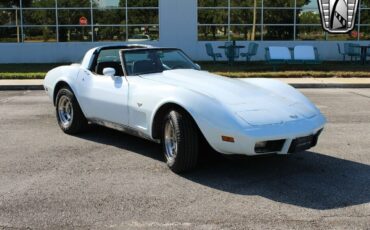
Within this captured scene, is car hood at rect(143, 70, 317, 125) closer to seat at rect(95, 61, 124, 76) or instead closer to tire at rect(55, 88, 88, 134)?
seat at rect(95, 61, 124, 76)

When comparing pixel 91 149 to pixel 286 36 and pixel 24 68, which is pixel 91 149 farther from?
pixel 286 36

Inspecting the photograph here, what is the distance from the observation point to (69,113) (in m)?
8.07

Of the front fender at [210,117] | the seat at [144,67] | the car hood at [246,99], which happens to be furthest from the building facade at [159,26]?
the front fender at [210,117]

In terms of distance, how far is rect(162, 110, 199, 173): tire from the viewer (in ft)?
18.4

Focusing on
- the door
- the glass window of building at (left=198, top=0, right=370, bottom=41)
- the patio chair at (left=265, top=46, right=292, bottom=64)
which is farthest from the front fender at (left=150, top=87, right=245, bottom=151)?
the glass window of building at (left=198, top=0, right=370, bottom=41)

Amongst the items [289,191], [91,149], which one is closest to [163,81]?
[91,149]

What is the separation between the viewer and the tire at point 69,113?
7.77 m

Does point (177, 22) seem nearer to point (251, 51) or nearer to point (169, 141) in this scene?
point (251, 51)

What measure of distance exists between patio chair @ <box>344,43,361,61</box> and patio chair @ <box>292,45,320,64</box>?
88.2 inches

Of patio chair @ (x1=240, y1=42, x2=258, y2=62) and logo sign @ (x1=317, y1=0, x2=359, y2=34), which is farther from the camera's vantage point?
logo sign @ (x1=317, y1=0, x2=359, y2=34)

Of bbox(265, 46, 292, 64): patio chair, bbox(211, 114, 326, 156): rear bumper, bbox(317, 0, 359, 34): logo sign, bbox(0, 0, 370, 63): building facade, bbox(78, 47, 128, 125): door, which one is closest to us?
bbox(211, 114, 326, 156): rear bumper

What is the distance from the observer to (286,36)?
23969 millimetres

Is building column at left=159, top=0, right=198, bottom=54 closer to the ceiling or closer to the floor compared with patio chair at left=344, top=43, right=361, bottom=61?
closer to the ceiling

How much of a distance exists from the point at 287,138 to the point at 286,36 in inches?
756
